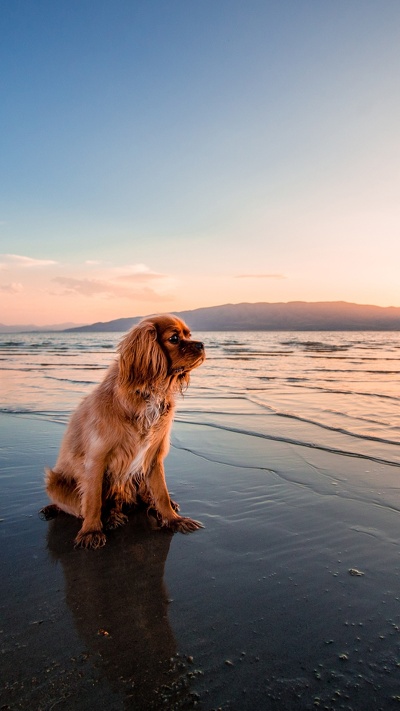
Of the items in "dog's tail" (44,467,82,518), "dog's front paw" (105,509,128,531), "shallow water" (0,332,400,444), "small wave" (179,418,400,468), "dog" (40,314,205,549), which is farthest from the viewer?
"shallow water" (0,332,400,444)

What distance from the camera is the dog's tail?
3.75 m

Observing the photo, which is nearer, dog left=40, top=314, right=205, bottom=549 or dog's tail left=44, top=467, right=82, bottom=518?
dog left=40, top=314, right=205, bottom=549

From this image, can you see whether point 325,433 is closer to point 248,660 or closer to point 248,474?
point 248,474

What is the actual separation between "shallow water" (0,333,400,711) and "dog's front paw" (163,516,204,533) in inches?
4.3

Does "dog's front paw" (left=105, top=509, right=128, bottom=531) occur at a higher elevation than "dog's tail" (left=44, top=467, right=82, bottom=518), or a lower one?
lower

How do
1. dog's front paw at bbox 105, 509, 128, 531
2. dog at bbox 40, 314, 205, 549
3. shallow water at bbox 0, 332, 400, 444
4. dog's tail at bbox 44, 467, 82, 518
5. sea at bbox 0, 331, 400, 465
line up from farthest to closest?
shallow water at bbox 0, 332, 400, 444 < sea at bbox 0, 331, 400, 465 < dog's tail at bbox 44, 467, 82, 518 < dog's front paw at bbox 105, 509, 128, 531 < dog at bbox 40, 314, 205, 549

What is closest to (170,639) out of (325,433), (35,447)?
(35,447)

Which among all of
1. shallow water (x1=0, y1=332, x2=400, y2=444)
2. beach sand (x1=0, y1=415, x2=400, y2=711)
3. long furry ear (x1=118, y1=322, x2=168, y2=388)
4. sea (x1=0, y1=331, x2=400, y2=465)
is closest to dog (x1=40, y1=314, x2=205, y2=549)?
long furry ear (x1=118, y1=322, x2=168, y2=388)

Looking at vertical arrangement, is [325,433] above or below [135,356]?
below

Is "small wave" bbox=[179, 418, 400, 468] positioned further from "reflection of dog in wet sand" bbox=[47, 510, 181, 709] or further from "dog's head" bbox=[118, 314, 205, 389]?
"reflection of dog in wet sand" bbox=[47, 510, 181, 709]

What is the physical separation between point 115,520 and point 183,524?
0.58 m

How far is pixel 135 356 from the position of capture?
3.61 metres

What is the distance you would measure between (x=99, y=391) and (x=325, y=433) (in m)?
3.96

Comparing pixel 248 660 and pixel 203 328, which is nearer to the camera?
pixel 248 660
